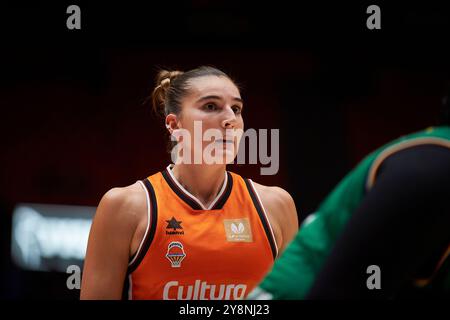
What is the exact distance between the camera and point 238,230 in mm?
2184

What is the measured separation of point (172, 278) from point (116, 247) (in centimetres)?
21

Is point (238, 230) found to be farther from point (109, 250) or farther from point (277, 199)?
point (109, 250)

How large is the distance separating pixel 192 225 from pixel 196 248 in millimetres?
90

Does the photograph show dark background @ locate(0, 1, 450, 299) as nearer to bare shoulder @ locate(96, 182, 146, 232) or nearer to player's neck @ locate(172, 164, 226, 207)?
player's neck @ locate(172, 164, 226, 207)

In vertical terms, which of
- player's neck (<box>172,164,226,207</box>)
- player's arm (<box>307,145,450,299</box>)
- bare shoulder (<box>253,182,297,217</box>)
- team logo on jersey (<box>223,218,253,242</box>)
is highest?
player's arm (<box>307,145,450,299</box>)

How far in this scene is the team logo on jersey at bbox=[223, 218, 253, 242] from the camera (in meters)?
2.16

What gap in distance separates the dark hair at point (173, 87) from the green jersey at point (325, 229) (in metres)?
1.21

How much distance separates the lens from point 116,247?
2018 mm

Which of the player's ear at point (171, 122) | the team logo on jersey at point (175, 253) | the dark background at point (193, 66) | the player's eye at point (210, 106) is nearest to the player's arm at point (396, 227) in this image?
the team logo on jersey at point (175, 253)

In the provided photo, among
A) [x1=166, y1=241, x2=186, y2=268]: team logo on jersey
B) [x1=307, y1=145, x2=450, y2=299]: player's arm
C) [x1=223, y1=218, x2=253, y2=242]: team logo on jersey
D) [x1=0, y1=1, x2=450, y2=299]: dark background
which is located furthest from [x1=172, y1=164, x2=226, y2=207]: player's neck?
[x1=0, y1=1, x2=450, y2=299]: dark background

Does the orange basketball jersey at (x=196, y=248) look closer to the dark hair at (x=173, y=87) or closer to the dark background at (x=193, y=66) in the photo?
the dark hair at (x=173, y=87)

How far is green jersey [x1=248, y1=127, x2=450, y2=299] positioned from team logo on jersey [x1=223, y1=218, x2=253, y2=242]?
97 cm
